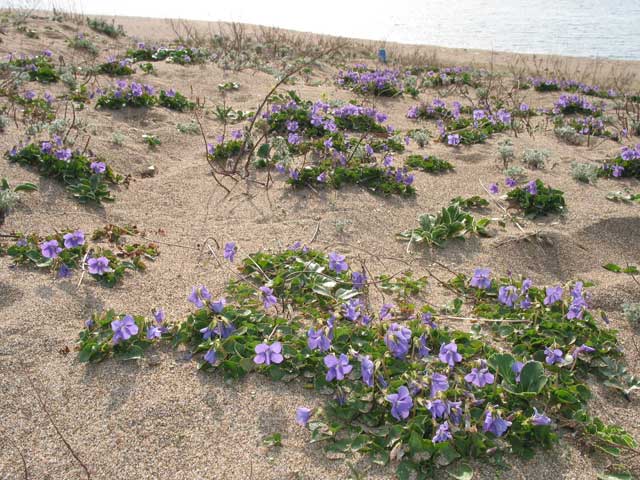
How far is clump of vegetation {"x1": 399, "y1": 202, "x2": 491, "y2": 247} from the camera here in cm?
416

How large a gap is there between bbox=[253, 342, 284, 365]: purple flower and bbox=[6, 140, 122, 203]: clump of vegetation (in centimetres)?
240

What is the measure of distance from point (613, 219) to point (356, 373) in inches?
121

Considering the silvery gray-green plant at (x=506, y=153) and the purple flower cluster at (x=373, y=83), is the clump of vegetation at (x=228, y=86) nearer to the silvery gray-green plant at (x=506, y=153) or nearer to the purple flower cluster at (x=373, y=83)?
the purple flower cluster at (x=373, y=83)

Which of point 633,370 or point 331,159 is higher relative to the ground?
point 331,159

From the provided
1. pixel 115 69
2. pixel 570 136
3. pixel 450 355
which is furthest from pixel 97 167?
pixel 570 136

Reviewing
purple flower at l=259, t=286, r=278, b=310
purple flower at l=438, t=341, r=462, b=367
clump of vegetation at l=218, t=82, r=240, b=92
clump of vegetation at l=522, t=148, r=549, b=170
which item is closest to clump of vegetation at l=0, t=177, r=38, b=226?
purple flower at l=259, t=286, r=278, b=310

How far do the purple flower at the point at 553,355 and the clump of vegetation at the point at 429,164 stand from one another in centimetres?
301

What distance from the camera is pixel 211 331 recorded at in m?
2.82

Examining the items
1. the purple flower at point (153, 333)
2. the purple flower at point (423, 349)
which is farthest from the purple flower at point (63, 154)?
the purple flower at point (423, 349)

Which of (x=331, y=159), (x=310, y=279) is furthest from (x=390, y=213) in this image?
(x=310, y=279)

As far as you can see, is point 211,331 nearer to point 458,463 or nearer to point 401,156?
point 458,463

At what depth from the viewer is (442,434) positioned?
2.24 metres

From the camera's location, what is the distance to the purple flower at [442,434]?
2.23 meters

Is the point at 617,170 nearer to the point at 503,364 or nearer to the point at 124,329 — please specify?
the point at 503,364
